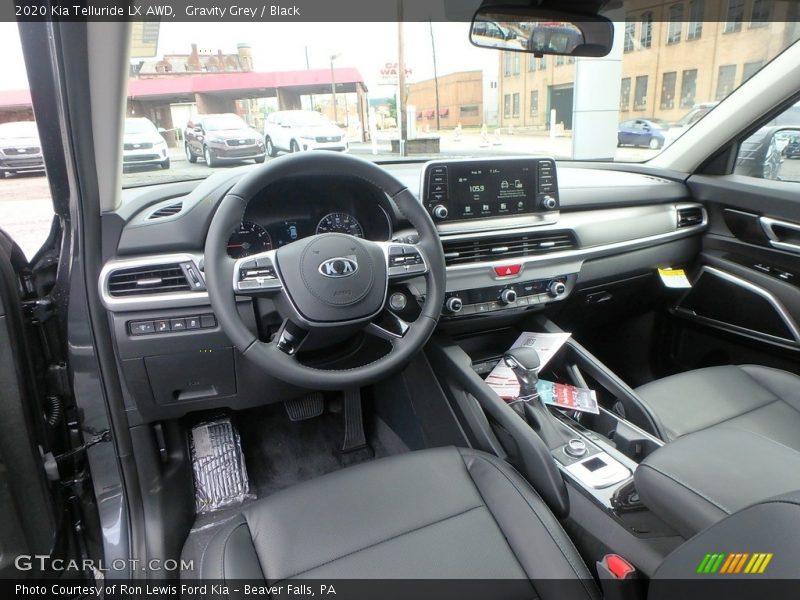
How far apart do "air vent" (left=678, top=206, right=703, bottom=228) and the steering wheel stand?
1.63 metres

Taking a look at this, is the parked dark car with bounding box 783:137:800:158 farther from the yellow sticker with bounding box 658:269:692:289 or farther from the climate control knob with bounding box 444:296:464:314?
the climate control knob with bounding box 444:296:464:314

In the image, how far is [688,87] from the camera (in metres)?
2.74

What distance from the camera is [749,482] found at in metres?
0.95

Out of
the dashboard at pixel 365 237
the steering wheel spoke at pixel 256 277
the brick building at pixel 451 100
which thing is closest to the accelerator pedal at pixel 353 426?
the dashboard at pixel 365 237

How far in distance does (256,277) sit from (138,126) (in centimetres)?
55

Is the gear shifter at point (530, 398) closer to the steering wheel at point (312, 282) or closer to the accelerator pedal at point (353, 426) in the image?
the steering wheel at point (312, 282)

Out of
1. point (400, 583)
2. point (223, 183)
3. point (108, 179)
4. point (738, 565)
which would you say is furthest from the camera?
point (223, 183)

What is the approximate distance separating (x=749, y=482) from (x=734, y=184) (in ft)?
6.46

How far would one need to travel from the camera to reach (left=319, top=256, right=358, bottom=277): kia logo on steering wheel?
4.66 feet

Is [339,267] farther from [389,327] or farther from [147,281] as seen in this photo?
[147,281]

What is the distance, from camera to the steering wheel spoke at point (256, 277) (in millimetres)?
1394

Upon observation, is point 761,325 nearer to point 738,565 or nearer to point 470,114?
point 470,114

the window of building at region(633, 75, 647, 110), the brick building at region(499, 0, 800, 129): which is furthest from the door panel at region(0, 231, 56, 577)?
the window of building at region(633, 75, 647, 110)

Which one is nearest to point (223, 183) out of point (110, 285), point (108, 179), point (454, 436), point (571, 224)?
point (108, 179)
